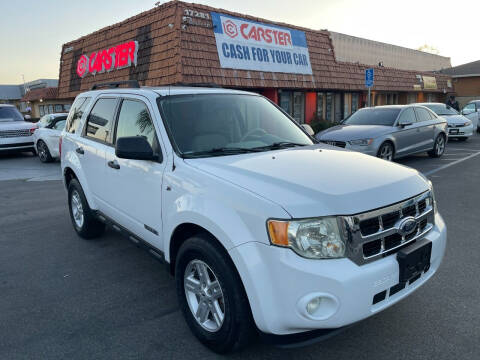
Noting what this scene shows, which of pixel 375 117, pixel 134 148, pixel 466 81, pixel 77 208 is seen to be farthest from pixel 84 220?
pixel 466 81

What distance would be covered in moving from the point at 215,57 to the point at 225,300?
39.6 ft

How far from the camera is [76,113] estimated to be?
5078 mm

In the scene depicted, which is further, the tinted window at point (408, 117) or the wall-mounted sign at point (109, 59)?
the wall-mounted sign at point (109, 59)

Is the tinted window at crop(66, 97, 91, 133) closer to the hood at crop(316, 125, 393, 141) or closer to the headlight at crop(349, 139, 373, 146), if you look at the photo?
the hood at crop(316, 125, 393, 141)

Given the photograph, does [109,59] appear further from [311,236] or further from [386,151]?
[311,236]

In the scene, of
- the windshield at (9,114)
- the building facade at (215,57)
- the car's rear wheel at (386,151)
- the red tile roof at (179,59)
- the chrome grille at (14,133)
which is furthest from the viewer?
the windshield at (9,114)

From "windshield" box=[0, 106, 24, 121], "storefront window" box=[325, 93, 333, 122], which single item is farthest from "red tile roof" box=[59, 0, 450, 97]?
"windshield" box=[0, 106, 24, 121]

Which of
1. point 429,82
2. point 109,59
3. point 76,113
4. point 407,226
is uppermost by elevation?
point 109,59

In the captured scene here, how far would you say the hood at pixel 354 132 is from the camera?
29.8ft

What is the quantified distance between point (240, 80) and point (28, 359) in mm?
12448

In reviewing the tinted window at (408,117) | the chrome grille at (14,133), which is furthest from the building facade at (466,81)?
the chrome grille at (14,133)

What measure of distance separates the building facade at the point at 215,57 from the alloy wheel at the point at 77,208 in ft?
19.9

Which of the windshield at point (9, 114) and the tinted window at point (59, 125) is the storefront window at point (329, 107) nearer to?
the tinted window at point (59, 125)

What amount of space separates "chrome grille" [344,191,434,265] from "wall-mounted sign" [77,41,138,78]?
1351 centimetres
